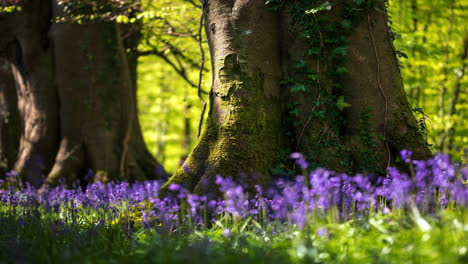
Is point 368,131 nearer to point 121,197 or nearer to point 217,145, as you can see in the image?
point 217,145

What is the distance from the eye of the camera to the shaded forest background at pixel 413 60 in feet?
29.3

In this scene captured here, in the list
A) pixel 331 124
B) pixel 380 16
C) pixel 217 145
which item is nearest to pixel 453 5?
pixel 380 16

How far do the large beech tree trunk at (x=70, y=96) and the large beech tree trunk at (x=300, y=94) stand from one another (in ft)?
12.3

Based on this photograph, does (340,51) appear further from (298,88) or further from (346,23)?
(298,88)

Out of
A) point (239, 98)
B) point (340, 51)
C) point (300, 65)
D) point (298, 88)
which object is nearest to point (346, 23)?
point (340, 51)

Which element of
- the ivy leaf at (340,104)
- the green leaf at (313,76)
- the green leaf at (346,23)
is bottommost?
the ivy leaf at (340,104)

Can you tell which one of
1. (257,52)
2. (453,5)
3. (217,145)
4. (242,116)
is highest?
(453,5)

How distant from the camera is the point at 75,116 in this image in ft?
27.2

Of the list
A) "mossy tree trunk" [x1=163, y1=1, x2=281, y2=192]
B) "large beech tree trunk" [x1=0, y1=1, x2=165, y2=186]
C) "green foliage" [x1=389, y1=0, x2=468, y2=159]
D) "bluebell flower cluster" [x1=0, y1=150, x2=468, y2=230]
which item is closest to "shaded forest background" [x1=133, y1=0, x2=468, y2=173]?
"green foliage" [x1=389, y1=0, x2=468, y2=159]

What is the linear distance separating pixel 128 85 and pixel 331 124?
16.3 ft

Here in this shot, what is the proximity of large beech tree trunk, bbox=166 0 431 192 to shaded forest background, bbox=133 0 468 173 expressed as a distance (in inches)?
31.0

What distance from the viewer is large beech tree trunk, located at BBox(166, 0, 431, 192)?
4934 mm

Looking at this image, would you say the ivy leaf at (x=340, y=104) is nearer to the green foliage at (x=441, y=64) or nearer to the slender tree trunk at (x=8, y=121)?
the slender tree trunk at (x=8, y=121)

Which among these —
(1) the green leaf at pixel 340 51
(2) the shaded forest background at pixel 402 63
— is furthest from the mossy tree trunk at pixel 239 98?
(2) the shaded forest background at pixel 402 63
